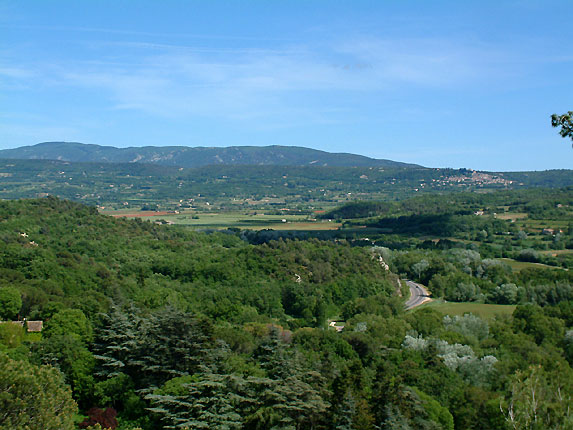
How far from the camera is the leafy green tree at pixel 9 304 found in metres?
39.4

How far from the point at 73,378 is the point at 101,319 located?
6567 millimetres

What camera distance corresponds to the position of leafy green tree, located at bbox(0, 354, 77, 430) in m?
18.4

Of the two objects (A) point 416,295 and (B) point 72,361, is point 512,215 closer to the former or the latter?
(A) point 416,295

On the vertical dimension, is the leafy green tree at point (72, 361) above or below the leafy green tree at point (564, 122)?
below

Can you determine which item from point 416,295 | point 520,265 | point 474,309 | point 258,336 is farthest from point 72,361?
point 520,265

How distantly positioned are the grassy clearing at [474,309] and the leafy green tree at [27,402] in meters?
40.1

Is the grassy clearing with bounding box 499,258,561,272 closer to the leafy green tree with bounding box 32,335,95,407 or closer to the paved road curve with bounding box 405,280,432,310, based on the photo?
the paved road curve with bounding box 405,280,432,310

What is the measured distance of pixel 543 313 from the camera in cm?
5047

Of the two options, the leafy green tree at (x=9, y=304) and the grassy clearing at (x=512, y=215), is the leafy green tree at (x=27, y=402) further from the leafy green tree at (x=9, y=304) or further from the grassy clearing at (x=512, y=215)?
the grassy clearing at (x=512, y=215)

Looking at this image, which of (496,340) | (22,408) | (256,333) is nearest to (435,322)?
(496,340)

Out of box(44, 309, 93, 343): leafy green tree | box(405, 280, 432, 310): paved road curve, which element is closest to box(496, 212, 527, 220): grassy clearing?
box(405, 280, 432, 310): paved road curve

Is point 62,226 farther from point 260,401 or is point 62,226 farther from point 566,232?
point 566,232

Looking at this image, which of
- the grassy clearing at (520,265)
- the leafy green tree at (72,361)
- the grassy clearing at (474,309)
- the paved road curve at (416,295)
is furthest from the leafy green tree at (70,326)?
the grassy clearing at (520,265)

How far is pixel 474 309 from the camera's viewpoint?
56594 millimetres
